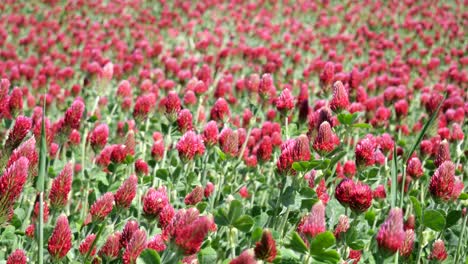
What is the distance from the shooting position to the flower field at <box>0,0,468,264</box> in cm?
154

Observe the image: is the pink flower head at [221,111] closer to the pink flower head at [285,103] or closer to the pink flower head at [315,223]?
the pink flower head at [285,103]

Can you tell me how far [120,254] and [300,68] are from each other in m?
6.18

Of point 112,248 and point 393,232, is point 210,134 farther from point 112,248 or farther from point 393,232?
point 393,232

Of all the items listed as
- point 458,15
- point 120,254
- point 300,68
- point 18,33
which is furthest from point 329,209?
point 458,15

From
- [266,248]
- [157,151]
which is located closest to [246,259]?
[266,248]

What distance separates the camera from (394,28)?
973 cm

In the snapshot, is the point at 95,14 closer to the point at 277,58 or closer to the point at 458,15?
the point at 277,58

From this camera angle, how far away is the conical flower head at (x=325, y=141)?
1.94 meters

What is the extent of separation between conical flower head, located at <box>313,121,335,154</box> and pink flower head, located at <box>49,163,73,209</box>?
0.92m

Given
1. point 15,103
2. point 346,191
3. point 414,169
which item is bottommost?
point 414,169

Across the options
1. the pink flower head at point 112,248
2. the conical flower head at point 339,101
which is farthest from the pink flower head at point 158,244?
the conical flower head at point 339,101

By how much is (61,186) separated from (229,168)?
119 cm

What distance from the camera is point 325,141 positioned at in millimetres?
1945

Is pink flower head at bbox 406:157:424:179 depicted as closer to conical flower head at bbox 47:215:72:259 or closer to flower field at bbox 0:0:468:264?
flower field at bbox 0:0:468:264
